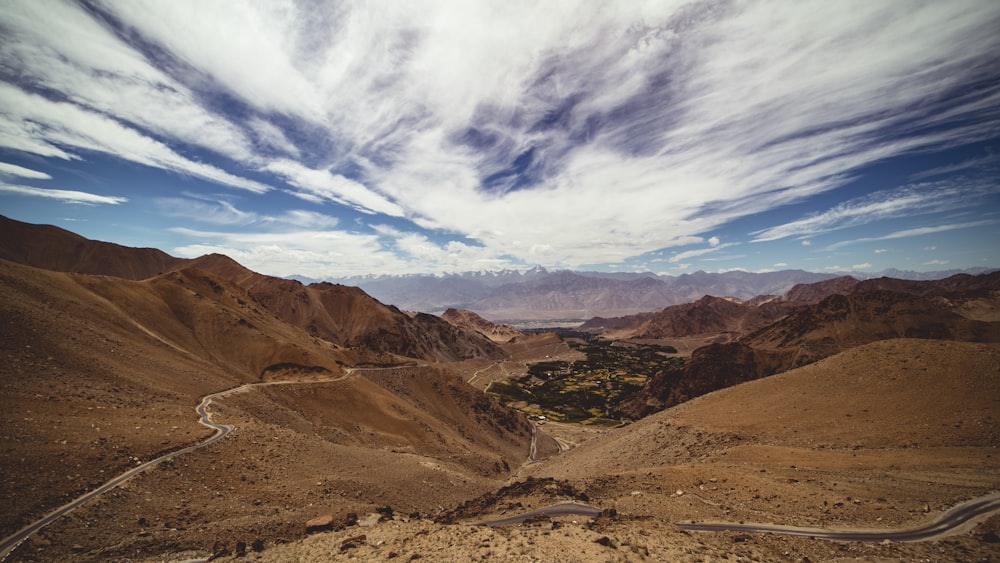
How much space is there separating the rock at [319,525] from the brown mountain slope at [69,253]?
192m

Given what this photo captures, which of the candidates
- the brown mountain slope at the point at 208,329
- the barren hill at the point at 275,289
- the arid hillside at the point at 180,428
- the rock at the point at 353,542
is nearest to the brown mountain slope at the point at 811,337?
the arid hillside at the point at 180,428

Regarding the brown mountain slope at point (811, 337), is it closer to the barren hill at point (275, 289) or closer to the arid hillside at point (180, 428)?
the arid hillside at point (180, 428)

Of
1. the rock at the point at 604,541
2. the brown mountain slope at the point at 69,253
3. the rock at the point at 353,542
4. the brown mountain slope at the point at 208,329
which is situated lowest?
the rock at the point at 353,542

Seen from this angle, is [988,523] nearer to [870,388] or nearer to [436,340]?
[870,388]

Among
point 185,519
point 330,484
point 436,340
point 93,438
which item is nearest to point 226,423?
point 93,438

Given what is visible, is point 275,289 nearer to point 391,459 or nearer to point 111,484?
point 391,459

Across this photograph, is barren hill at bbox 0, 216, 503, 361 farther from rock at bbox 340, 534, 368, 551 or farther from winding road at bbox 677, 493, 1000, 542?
winding road at bbox 677, 493, 1000, 542

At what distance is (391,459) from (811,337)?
15673cm

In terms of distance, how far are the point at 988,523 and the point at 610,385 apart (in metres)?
134

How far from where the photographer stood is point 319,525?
60.0ft

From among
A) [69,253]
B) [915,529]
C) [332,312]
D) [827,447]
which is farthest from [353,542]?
[69,253]

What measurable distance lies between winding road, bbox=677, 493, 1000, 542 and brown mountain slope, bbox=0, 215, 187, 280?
688 ft

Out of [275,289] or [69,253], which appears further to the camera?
[69,253]

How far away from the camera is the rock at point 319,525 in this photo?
59.7 ft
